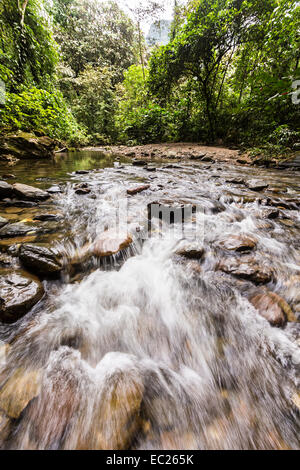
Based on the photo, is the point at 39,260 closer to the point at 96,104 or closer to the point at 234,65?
the point at 234,65

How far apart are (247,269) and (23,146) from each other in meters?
7.54

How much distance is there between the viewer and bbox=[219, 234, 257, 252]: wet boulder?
6.20ft

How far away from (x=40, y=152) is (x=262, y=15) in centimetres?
1012

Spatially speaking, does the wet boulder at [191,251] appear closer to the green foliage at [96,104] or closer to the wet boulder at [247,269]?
the wet boulder at [247,269]

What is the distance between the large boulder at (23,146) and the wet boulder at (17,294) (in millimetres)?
6092

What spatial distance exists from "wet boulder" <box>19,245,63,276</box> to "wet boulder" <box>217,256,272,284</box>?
144cm

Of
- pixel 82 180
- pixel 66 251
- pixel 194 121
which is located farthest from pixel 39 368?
pixel 194 121

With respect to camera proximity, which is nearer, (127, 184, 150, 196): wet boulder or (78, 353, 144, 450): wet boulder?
(78, 353, 144, 450): wet boulder

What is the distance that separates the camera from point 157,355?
1135mm

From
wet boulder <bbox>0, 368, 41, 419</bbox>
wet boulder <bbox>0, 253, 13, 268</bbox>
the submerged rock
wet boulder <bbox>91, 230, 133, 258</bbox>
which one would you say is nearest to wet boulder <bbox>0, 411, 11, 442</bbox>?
wet boulder <bbox>0, 368, 41, 419</bbox>

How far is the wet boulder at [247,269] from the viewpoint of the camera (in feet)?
5.13

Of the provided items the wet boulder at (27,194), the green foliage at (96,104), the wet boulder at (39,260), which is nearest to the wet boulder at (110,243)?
the wet boulder at (39,260)

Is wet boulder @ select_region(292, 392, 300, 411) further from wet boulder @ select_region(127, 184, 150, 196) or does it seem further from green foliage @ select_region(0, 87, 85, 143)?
green foliage @ select_region(0, 87, 85, 143)
